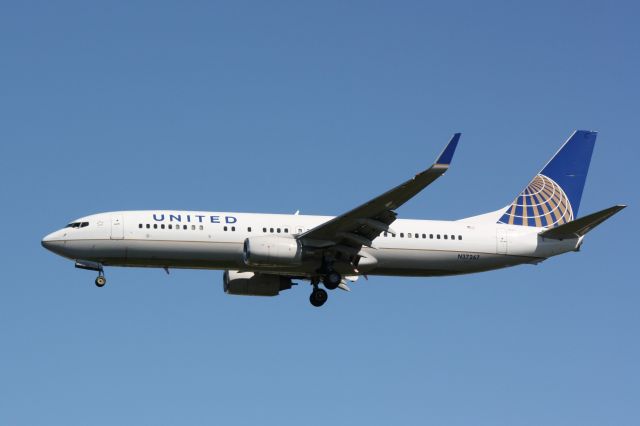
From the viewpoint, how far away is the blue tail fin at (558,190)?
5572 centimetres

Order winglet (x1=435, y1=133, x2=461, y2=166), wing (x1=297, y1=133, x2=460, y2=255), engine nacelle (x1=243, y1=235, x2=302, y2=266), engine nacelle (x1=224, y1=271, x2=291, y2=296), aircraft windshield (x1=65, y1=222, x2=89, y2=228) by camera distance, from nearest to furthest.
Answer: winglet (x1=435, y1=133, x2=461, y2=166)
wing (x1=297, y1=133, x2=460, y2=255)
engine nacelle (x1=243, y1=235, x2=302, y2=266)
aircraft windshield (x1=65, y1=222, x2=89, y2=228)
engine nacelle (x1=224, y1=271, x2=291, y2=296)

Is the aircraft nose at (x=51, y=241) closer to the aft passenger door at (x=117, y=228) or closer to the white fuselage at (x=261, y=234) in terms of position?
the white fuselage at (x=261, y=234)

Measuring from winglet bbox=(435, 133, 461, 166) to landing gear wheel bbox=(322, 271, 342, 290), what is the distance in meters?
9.80

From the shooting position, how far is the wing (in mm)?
46344

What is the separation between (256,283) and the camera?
54656 mm

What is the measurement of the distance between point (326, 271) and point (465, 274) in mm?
6448

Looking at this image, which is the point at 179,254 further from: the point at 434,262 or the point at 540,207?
the point at 540,207

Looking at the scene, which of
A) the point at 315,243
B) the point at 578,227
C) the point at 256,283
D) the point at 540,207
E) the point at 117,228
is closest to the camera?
the point at 117,228

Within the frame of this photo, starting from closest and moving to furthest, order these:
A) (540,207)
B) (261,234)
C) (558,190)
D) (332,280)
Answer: (261,234), (332,280), (540,207), (558,190)

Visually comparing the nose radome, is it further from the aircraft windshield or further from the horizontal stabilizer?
the horizontal stabilizer

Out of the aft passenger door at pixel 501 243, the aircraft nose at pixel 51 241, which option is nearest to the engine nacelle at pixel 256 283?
the aircraft nose at pixel 51 241

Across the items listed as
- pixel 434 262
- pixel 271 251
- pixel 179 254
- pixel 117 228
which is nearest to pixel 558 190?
pixel 434 262

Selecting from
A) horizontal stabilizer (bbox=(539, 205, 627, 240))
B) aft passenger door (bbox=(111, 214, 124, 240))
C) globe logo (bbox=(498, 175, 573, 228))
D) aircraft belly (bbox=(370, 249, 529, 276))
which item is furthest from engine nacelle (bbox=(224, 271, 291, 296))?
horizontal stabilizer (bbox=(539, 205, 627, 240))

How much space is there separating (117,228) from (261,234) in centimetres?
590
